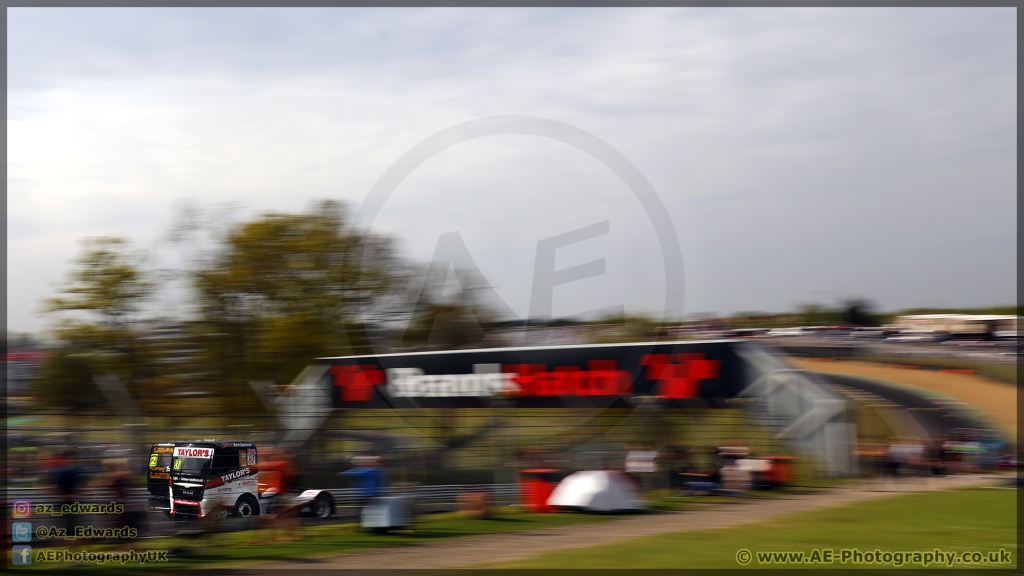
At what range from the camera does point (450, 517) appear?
42.3 ft

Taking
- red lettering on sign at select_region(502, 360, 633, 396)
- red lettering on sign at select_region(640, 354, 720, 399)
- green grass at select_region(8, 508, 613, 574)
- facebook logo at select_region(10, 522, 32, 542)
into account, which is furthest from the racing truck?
red lettering on sign at select_region(640, 354, 720, 399)

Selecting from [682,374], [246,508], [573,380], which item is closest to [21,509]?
[246,508]

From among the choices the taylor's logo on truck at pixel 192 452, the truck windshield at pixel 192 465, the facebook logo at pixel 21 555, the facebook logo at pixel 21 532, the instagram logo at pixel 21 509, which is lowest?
the facebook logo at pixel 21 555

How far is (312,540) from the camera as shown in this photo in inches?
443

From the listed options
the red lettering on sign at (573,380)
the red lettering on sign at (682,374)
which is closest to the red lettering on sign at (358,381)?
the red lettering on sign at (573,380)

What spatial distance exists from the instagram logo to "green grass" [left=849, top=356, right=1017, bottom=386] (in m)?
28.4

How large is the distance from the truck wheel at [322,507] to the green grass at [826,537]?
447 centimetres

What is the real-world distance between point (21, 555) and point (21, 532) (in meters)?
0.34

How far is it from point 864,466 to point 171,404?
2628 cm

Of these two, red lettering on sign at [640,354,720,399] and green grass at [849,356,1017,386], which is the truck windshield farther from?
green grass at [849,356,1017,386]

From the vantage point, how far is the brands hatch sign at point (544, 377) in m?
16.9

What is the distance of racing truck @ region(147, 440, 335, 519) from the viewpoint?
490 inches

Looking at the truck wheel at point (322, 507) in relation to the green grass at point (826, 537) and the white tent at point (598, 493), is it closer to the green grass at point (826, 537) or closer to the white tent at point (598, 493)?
the white tent at point (598, 493)

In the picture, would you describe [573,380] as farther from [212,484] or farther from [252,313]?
[252,313]
